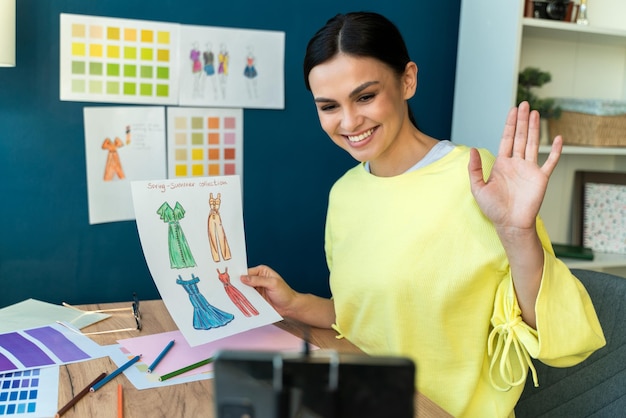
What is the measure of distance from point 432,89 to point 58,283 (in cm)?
143

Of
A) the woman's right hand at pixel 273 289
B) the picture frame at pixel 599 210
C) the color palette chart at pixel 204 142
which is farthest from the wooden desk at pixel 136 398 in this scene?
the picture frame at pixel 599 210

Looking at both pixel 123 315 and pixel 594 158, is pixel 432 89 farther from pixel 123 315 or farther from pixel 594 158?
pixel 123 315

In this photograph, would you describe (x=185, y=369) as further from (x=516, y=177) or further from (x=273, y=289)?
(x=516, y=177)

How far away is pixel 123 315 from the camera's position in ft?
4.92

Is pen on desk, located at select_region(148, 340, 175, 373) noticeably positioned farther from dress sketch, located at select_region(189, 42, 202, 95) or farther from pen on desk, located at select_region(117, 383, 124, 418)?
dress sketch, located at select_region(189, 42, 202, 95)

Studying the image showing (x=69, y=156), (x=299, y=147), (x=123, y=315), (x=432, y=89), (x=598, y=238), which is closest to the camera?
(x=123, y=315)

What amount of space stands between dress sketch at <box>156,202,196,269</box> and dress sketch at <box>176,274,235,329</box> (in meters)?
0.03

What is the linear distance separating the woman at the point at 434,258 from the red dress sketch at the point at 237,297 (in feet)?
0.19

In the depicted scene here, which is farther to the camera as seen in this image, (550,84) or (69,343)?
(550,84)

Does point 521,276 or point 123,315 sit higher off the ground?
point 521,276

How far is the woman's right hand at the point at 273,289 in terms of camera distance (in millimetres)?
1468

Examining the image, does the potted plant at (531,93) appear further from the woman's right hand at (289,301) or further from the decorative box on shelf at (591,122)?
the woman's right hand at (289,301)

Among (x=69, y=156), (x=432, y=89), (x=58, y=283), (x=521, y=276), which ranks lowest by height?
(x=58, y=283)

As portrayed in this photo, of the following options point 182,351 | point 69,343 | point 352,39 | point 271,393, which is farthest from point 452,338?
point 271,393
